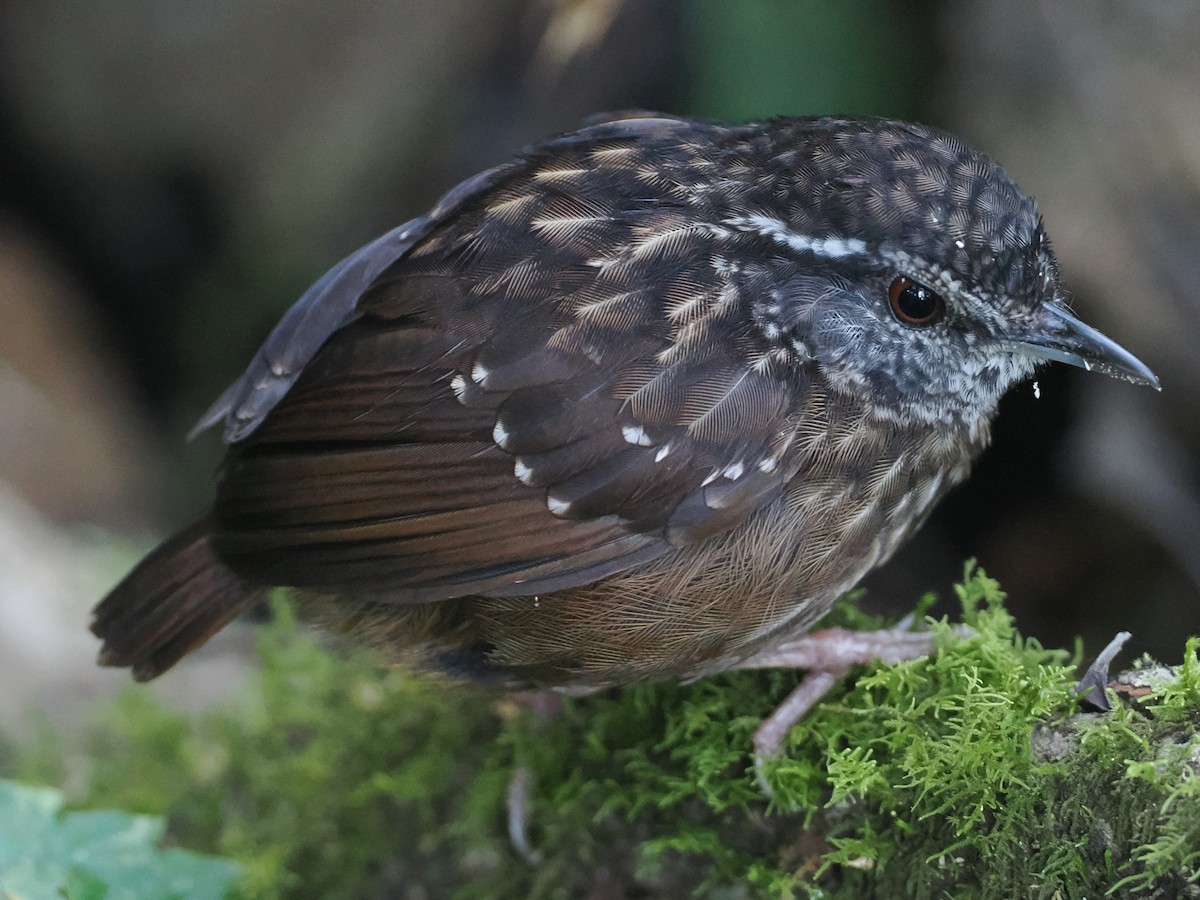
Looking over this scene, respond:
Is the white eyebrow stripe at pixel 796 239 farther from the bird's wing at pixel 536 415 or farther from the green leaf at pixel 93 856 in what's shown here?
the green leaf at pixel 93 856

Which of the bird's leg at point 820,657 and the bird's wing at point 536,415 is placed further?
the bird's leg at point 820,657

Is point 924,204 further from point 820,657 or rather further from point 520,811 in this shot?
point 520,811

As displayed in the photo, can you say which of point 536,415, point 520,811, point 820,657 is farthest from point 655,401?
point 520,811

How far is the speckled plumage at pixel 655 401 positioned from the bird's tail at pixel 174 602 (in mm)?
183

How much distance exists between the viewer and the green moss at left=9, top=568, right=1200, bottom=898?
208cm

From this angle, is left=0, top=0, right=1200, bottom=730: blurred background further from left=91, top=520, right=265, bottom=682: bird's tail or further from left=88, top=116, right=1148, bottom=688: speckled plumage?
left=91, top=520, right=265, bottom=682: bird's tail

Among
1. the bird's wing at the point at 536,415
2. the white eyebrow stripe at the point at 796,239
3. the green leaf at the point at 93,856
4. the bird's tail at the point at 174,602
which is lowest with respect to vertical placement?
the green leaf at the point at 93,856

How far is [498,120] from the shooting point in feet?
19.1

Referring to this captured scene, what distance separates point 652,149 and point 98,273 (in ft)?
16.8

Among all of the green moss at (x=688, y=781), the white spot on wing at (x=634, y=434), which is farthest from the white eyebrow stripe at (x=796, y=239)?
the green moss at (x=688, y=781)

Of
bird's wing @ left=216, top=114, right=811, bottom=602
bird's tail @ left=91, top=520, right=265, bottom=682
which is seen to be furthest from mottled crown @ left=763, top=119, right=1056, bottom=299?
bird's tail @ left=91, top=520, right=265, bottom=682

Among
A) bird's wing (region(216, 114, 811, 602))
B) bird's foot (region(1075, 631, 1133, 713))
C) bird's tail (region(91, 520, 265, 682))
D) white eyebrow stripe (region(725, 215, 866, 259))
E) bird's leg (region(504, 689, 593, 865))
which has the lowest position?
bird's leg (region(504, 689, 593, 865))

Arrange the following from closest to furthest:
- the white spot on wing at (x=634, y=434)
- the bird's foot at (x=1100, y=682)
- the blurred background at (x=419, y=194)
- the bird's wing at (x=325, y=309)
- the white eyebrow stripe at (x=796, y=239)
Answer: the bird's foot at (x=1100, y=682) < the white spot on wing at (x=634, y=434) < the white eyebrow stripe at (x=796, y=239) < the bird's wing at (x=325, y=309) < the blurred background at (x=419, y=194)

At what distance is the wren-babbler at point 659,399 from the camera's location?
2461 millimetres
